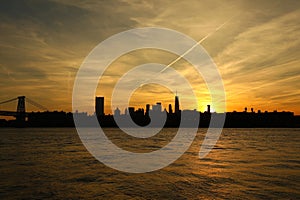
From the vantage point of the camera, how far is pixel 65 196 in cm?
1884

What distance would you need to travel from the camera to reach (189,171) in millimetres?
29531

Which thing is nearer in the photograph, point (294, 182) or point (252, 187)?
point (252, 187)

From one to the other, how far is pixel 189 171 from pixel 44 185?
557 inches

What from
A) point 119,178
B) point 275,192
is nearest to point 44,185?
point 119,178

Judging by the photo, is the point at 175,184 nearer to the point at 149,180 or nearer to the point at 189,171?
the point at 149,180

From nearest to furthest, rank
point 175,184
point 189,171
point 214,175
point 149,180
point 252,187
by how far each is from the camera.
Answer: point 252,187
point 175,184
point 149,180
point 214,175
point 189,171

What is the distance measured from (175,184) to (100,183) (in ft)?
19.5

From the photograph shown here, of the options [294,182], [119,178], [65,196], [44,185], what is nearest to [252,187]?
[294,182]

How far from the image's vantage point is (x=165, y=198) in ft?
60.5

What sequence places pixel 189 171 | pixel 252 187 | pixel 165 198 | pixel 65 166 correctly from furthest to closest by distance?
pixel 65 166 → pixel 189 171 → pixel 252 187 → pixel 165 198

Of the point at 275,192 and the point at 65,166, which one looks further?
the point at 65,166

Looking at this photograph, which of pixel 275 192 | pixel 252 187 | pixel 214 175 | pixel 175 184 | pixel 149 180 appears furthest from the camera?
pixel 214 175

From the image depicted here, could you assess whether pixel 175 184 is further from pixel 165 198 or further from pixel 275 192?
pixel 275 192

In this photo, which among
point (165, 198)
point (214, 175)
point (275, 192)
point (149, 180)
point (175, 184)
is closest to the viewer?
point (165, 198)
